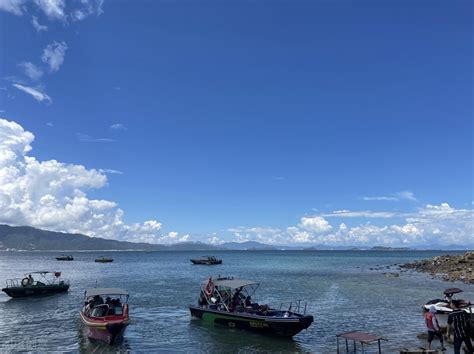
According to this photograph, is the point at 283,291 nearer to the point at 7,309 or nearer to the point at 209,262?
the point at 7,309

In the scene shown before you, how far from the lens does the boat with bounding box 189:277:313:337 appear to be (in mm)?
25391

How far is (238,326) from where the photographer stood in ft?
92.3

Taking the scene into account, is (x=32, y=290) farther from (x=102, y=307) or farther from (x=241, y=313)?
(x=241, y=313)

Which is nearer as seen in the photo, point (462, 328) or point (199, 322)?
point (462, 328)

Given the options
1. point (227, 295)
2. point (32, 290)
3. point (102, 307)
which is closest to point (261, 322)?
point (227, 295)

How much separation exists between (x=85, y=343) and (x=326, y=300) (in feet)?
88.0

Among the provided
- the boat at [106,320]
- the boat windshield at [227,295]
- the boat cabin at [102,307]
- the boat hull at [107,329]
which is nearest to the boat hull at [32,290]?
the boat cabin at [102,307]

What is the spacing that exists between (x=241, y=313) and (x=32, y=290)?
32526mm

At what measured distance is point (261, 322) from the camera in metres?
26.4

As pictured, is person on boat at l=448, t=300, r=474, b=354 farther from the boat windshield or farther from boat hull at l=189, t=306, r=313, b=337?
the boat windshield

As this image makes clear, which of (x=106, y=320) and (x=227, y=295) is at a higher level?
(x=227, y=295)

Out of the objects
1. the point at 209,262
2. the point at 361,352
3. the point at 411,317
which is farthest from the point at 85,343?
the point at 209,262

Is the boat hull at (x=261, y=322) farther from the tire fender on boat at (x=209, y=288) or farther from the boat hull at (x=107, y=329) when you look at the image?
the boat hull at (x=107, y=329)

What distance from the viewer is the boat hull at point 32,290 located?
47031 mm
